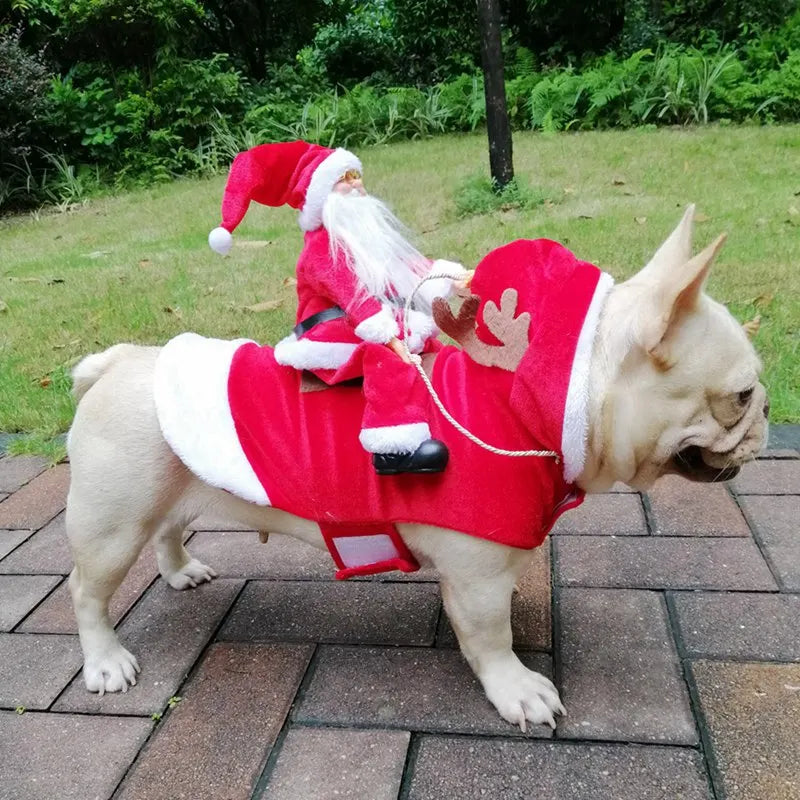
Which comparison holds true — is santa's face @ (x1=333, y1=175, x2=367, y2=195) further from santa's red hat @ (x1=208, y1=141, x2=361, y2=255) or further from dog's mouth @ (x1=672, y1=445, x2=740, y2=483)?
dog's mouth @ (x1=672, y1=445, x2=740, y2=483)

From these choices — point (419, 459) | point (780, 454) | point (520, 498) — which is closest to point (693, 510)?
point (780, 454)

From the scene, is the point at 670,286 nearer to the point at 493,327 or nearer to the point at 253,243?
the point at 493,327

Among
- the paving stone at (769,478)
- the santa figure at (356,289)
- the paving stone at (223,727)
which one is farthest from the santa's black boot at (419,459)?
the paving stone at (769,478)

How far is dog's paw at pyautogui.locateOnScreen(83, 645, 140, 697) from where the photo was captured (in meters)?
2.33

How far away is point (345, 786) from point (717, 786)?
2.93 feet

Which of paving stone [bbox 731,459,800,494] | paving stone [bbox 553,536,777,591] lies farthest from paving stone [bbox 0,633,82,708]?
paving stone [bbox 731,459,800,494]

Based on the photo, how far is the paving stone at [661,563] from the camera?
2.59 m

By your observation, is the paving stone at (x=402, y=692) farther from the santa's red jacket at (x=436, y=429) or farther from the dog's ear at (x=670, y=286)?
the dog's ear at (x=670, y=286)

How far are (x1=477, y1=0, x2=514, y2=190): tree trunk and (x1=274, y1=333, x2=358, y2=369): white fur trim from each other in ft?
18.0

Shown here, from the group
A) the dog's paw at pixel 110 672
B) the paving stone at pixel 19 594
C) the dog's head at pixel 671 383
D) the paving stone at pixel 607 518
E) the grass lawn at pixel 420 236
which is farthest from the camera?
the grass lawn at pixel 420 236

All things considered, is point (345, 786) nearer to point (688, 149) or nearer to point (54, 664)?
point (54, 664)

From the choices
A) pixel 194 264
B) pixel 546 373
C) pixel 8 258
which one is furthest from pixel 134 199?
pixel 546 373

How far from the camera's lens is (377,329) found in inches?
78.6

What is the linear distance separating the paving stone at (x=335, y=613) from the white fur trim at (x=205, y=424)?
0.63 meters
